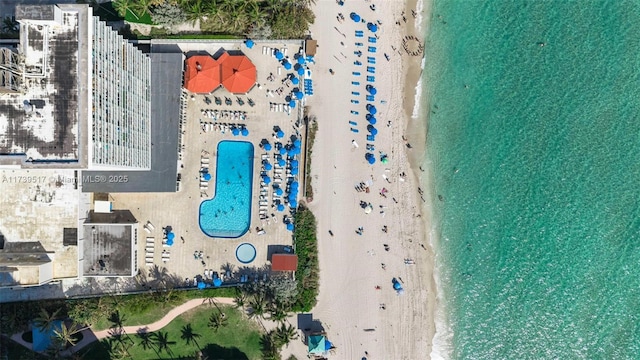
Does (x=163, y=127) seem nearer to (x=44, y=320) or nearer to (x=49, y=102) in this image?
(x=49, y=102)

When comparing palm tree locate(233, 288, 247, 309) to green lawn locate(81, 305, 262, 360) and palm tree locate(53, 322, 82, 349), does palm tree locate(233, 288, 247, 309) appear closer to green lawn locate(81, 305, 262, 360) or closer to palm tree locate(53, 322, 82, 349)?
green lawn locate(81, 305, 262, 360)

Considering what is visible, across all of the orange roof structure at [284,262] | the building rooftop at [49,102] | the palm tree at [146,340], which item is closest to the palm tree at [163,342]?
the palm tree at [146,340]

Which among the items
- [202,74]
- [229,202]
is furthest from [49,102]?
[229,202]

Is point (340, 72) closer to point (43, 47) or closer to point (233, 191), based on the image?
point (233, 191)

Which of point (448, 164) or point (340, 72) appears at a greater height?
point (340, 72)

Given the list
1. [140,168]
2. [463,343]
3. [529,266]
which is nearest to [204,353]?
[140,168]

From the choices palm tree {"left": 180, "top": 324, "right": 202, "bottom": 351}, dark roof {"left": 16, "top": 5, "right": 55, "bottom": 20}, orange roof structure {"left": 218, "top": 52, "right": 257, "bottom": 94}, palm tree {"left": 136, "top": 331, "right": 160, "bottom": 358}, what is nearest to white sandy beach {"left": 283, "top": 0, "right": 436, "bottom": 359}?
orange roof structure {"left": 218, "top": 52, "right": 257, "bottom": 94}

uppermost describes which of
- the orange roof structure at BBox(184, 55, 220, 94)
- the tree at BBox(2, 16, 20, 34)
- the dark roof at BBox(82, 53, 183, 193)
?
the tree at BBox(2, 16, 20, 34)
